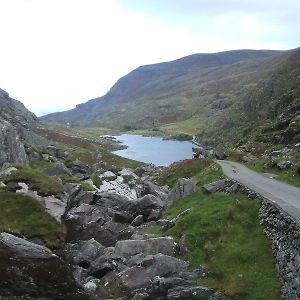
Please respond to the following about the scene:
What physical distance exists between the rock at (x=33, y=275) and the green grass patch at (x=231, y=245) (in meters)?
7.42

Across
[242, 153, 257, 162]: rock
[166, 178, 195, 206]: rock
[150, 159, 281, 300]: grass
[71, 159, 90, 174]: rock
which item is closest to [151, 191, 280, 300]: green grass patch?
[150, 159, 281, 300]: grass

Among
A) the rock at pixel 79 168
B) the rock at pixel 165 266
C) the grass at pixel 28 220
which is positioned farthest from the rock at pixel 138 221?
the rock at pixel 79 168

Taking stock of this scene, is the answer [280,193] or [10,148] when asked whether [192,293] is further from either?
[10,148]

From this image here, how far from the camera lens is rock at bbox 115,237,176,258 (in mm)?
27481

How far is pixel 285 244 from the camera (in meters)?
23.8

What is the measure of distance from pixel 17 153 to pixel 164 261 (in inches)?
2761

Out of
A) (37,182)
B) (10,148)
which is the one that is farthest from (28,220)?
(10,148)

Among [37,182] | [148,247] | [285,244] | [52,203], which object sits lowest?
[148,247]

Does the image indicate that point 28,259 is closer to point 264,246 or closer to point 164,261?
point 164,261

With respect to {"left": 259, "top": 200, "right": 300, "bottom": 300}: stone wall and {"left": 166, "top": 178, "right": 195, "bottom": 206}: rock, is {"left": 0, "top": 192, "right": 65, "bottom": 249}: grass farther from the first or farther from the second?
{"left": 166, "top": 178, "right": 195, "bottom": 206}: rock

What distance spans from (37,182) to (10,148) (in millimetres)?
55457

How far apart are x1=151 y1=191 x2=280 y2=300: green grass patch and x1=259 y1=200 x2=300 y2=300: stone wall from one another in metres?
0.55

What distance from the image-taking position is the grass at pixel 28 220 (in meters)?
29.0

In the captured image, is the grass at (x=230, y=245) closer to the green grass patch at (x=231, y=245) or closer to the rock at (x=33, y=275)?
the green grass patch at (x=231, y=245)
